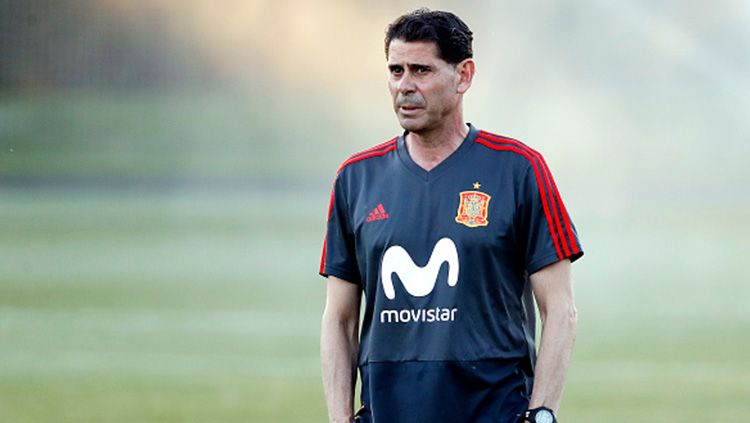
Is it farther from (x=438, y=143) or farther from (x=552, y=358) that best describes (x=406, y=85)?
(x=552, y=358)

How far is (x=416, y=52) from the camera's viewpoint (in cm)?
244

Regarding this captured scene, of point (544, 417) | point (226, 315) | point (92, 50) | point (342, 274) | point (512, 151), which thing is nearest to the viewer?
point (544, 417)

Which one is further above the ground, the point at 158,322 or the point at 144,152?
the point at 144,152

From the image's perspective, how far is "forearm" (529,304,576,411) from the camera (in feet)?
7.80

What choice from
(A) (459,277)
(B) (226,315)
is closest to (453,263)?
(A) (459,277)

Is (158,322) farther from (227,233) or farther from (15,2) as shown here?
(15,2)

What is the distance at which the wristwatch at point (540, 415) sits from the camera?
92.5 inches

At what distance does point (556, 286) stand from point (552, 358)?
0.15m

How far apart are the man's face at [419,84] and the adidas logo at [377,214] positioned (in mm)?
181

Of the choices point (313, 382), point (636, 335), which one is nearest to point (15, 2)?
point (313, 382)

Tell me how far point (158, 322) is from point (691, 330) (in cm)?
271

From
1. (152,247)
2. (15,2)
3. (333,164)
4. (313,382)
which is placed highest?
(15,2)

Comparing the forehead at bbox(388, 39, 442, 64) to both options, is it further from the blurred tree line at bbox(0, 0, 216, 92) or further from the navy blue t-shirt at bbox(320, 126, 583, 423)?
the blurred tree line at bbox(0, 0, 216, 92)

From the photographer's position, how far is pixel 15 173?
6.52m
